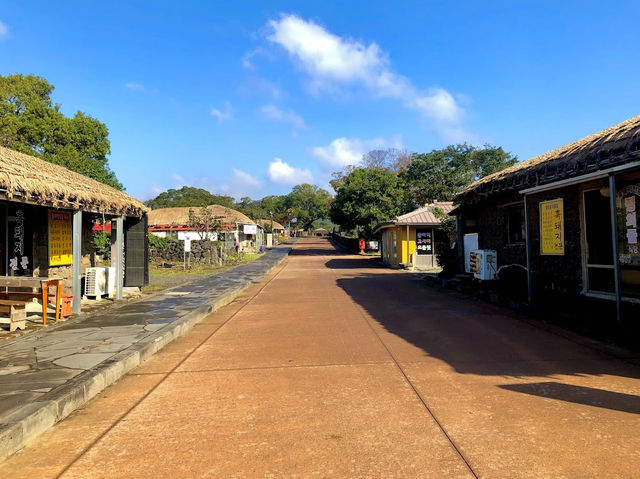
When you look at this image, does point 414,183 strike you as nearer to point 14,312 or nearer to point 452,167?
point 452,167

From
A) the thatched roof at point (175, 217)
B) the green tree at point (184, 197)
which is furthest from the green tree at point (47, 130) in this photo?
the green tree at point (184, 197)

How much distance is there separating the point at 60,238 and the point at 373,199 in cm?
3041

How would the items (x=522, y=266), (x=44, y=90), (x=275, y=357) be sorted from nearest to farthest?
(x=275, y=357)
(x=522, y=266)
(x=44, y=90)

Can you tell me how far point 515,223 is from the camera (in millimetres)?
13484

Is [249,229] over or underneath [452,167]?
underneath

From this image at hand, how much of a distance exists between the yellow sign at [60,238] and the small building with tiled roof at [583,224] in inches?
447

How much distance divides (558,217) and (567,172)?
2.01 metres

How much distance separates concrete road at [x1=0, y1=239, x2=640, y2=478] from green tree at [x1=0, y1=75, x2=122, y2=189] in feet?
79.2

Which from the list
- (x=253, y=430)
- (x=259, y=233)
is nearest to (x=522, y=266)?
(x=253, y=430)

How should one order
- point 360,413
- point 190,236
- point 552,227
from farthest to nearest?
point 190,236, point 552,227, point 360,413

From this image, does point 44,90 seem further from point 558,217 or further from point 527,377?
point 527,377

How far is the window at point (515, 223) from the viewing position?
13.0 m

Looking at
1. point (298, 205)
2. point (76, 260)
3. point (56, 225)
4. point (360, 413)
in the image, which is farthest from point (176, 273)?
point (298, 205)

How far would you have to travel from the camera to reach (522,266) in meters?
12.3
